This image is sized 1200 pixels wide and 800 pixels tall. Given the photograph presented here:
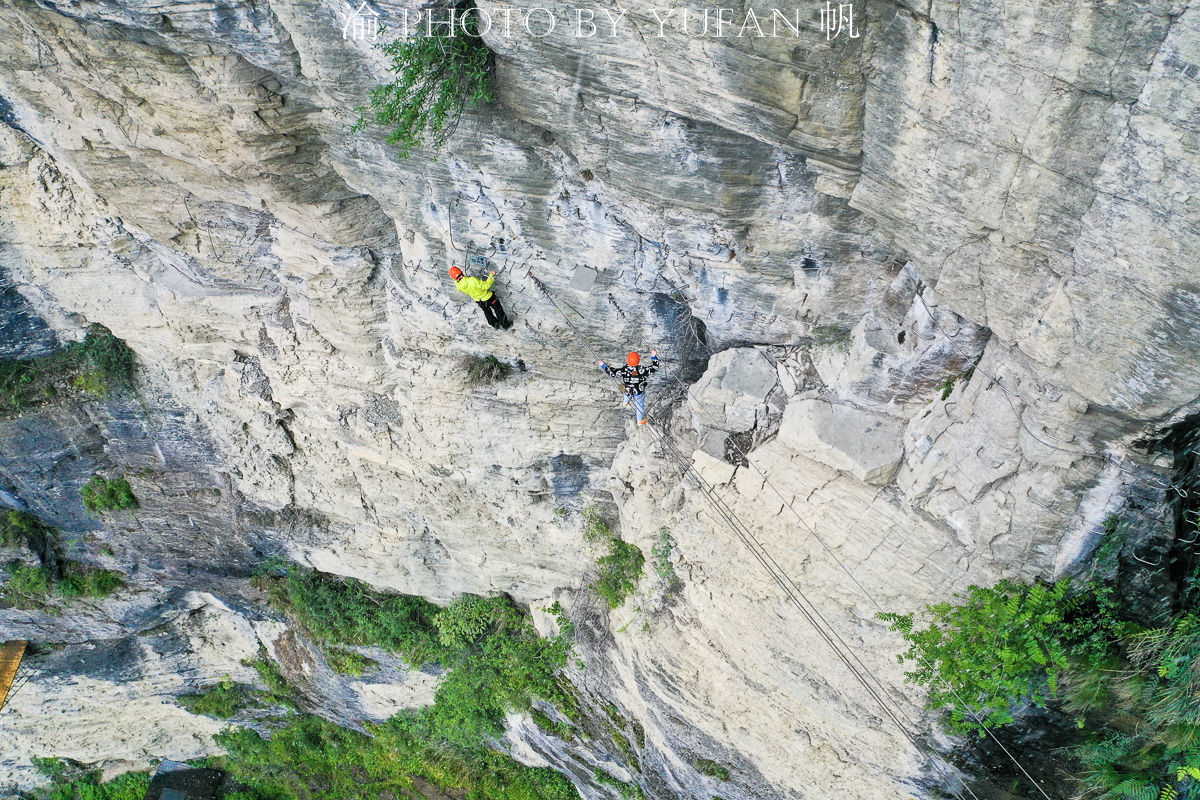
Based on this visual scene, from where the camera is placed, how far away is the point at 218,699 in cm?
1592

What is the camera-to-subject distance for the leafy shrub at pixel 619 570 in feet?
32.0

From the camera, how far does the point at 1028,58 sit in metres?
3.93

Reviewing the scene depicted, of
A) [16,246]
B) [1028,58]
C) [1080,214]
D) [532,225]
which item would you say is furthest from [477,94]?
[16,246]

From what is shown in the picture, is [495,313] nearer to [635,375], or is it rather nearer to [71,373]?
[635,375]

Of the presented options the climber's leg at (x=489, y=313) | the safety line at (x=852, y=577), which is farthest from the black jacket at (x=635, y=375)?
the climber's leg at (x=489, y=313)

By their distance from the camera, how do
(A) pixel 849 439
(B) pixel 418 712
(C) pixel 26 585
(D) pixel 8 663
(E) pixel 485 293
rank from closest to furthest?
(A) pixel 849 439 < (E) pixel 485 293 < (C) pixel 26 585 < (B) pixel 418 712 < (D) pixel 8 663

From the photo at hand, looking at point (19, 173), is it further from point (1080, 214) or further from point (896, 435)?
point (1080, 214)

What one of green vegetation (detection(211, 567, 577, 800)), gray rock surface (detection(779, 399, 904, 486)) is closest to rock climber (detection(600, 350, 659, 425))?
gray rock surface (detection(779, 399, 904, 486))

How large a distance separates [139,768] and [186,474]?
9.12m

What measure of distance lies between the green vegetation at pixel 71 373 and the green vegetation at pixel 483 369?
5.89 metres

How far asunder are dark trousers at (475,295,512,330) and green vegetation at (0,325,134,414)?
21.8 feet

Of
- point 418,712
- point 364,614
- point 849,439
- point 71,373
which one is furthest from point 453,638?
point 849,439

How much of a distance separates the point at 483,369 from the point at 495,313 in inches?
47.6

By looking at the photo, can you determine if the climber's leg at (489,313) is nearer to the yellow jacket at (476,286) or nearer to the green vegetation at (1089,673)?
the yellow jacket at (476,286)
